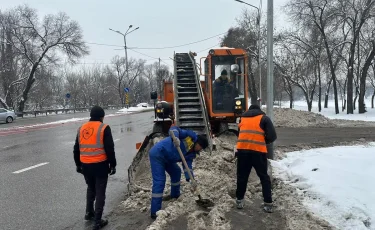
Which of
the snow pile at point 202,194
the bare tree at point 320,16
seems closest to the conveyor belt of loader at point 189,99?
the snow pile at point 202,194

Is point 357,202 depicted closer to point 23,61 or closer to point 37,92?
point 23,61

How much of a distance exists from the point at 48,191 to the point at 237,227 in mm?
4092

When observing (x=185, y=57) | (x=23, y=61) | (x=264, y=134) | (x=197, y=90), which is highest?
(x=23, y=61)

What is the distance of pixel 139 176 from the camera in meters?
6.61

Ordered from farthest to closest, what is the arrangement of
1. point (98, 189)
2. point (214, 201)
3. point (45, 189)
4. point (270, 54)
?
point (270, 54) < point (45, 189) < point (214, 201) < point (98, 189)

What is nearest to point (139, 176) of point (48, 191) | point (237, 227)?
point (48, 191)

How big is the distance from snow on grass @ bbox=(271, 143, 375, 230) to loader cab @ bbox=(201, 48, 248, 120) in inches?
120

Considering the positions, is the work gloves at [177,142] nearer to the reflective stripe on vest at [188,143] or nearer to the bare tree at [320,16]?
the reflective stripe on vest at [188,143]

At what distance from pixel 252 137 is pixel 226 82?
17.2 ft

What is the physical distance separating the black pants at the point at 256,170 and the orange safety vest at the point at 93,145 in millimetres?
2205

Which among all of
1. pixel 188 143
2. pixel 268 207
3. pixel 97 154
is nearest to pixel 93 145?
pixel 97 154

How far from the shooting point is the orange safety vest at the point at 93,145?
177 inches

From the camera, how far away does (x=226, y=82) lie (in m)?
10.0

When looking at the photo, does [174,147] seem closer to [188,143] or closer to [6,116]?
[188,143]
